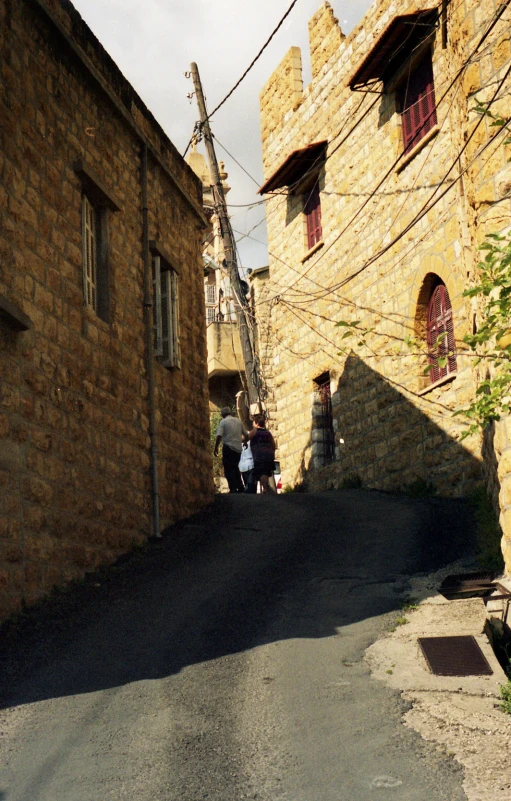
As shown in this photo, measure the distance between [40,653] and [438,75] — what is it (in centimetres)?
971

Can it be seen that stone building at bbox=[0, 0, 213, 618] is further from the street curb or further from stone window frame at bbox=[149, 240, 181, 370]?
the street curb

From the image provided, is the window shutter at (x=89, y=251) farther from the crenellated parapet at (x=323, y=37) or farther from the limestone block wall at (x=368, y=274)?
the crenellated parapet at (x=323, y=37)

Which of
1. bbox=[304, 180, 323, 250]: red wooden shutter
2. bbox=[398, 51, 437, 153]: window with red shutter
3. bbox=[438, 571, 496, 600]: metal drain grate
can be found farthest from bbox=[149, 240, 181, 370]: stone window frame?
bbox=[304, 180, 323, 250]: red wooden shutter

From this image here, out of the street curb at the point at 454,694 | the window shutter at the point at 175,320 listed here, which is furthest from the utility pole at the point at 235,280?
the street curb at the point at 454,694

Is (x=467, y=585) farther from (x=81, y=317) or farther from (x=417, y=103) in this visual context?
(x=417, y=103)

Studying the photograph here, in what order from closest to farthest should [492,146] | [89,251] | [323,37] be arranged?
[492,146], [89,251], [323,37]

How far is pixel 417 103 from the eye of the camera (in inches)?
547

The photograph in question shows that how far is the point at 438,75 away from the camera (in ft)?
42.9

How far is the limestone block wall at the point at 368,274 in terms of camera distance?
41.7ft

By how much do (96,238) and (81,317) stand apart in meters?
1.26

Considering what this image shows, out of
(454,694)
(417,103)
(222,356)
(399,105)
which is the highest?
(399,105)

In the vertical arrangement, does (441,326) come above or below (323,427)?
above

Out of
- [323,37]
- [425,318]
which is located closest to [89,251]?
[425,318]

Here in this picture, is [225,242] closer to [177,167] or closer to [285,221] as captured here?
[285,221]
